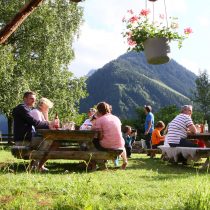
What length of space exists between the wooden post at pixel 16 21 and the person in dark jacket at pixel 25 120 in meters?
5.41

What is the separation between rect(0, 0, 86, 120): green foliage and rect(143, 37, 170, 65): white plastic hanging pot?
53.8 feet

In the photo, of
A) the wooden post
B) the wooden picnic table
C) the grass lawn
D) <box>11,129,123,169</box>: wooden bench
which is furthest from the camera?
the wooden picnic table

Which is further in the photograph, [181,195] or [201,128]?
[201,128]

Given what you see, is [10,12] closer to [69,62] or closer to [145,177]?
[69,62]

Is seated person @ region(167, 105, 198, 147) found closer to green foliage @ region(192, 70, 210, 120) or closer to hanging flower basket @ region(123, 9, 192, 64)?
hanging flower basket @ region(123, 9, 192, 64)

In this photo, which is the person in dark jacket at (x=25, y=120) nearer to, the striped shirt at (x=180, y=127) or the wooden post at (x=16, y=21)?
the striped shirt at (x=180, y=127)

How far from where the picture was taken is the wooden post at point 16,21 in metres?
1.70

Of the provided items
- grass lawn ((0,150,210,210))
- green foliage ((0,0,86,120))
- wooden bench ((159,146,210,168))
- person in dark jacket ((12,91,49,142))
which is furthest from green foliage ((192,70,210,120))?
grass lawn ((0,150,210,210))

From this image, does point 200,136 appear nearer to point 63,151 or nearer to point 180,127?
point 180,127

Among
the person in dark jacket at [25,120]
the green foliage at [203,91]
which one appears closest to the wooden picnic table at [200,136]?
the person in dark jacket at [25,120]

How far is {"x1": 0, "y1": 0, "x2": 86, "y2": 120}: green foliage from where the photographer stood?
23.5m

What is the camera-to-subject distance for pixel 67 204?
11.3 feet

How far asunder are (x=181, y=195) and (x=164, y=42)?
2.10 meters

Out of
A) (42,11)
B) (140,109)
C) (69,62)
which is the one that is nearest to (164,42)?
(42,11)
